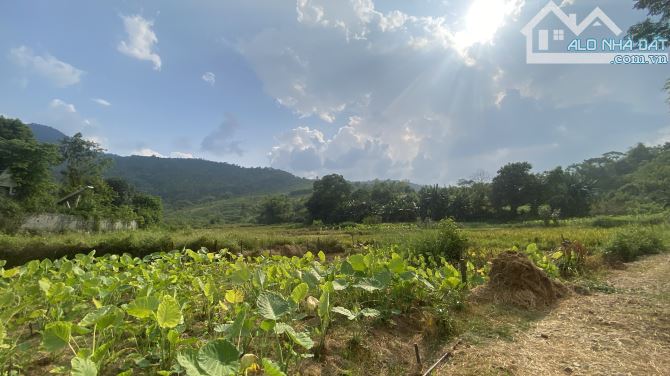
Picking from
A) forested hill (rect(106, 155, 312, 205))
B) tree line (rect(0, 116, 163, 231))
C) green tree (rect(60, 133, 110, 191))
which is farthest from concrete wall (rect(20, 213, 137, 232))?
forested hill (rect(106, 155, 312, 205))

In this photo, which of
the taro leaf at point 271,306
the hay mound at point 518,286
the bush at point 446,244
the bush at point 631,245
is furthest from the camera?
the bush at point 631,245

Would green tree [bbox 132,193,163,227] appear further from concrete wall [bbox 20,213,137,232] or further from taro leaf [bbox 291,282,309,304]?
taro leaf [bbox 291,282,309,304]

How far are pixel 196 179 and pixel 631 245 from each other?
121 m

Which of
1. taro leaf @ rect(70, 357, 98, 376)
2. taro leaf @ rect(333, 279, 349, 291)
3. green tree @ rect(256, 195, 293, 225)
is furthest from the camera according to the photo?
green tree @ rect(256, 195, 293, 225)

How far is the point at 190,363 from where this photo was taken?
1.66m

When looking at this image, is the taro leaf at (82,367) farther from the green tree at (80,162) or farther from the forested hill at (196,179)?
the forested hill at (196,179)

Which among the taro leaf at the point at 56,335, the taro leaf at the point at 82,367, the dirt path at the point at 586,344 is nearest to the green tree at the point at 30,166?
the taro leaf at the point at 56,335

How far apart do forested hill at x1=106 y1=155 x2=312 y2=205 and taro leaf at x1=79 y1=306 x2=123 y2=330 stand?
313ft

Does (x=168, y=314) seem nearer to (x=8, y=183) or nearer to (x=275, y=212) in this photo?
(x=8, y=183)

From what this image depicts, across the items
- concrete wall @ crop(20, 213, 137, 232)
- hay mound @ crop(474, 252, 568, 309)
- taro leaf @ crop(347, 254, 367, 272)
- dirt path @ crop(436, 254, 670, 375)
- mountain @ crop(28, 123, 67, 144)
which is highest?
mountain @ crop(28, 123, 67, 144)

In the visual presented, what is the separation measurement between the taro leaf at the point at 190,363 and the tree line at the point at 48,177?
23647 mm

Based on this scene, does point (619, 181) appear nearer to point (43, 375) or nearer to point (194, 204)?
point (43, 375)

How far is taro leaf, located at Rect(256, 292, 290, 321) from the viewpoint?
220cm

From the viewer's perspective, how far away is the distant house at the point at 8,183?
23156 millimetres
